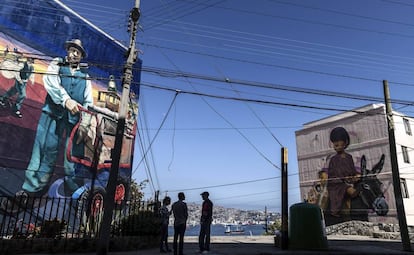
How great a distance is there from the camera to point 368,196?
29.3m

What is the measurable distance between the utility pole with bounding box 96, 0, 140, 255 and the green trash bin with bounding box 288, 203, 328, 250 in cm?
643

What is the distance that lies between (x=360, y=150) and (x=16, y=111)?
29104mm

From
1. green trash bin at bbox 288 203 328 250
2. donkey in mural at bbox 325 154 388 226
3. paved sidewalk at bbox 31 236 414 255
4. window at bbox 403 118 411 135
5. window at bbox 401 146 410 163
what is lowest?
paved sidewalk at bbox 31 236 414 255

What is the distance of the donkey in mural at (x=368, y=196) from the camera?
1118 inches

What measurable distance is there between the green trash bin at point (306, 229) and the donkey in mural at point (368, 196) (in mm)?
20558

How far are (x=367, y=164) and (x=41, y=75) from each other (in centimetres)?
2824

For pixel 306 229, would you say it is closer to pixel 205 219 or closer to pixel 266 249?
pixel 266 249

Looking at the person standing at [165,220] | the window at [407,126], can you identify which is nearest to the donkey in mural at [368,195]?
the window at [407,126]

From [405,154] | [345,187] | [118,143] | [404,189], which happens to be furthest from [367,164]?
[118,143]

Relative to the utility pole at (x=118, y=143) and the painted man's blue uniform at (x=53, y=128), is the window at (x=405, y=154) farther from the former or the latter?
the utility pole at (x=118, y=143)

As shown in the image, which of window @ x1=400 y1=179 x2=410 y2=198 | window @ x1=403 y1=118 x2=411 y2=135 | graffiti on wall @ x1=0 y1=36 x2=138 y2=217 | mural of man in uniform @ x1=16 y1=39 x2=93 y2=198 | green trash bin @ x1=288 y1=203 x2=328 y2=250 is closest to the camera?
green trash bin @ x1=288 y1=203 x2=328 y2=250

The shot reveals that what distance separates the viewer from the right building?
2816cm

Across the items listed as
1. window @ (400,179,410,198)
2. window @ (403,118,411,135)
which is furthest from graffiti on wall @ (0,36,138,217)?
window @ (403,118,411,135)

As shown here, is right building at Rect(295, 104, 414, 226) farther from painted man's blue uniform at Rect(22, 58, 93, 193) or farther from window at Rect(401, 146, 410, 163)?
painted man's blue uniform at Rect(22, 58, 93, 193)
